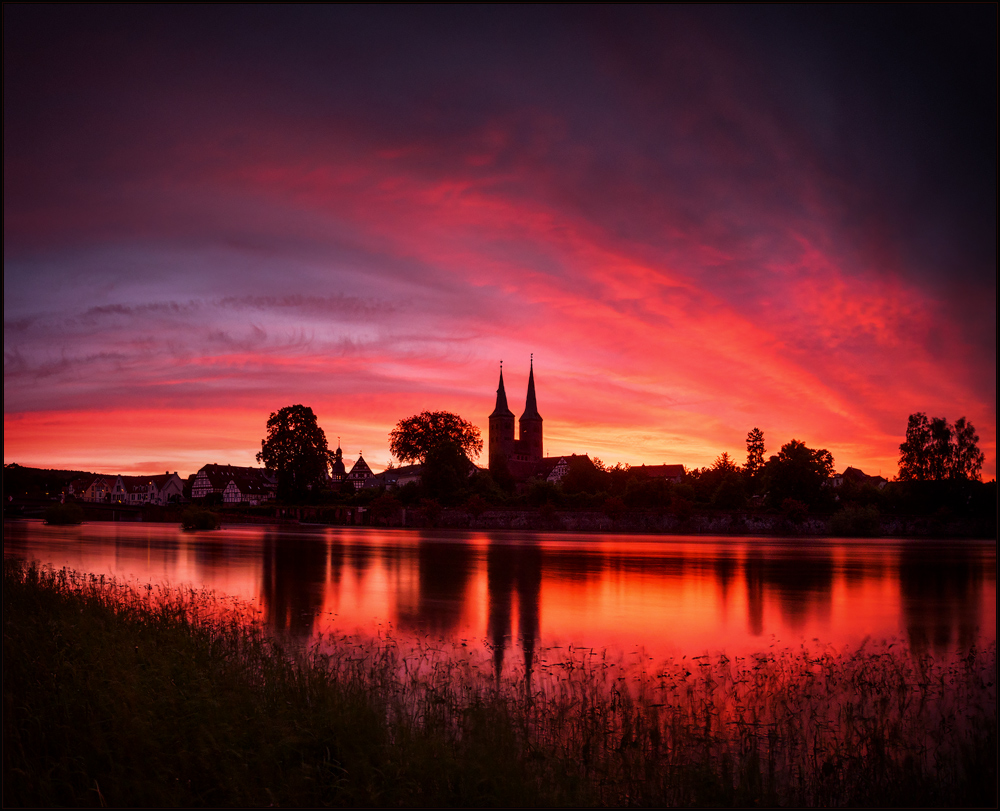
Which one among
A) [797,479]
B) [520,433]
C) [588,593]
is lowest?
[588,593]

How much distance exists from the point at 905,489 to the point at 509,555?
54969 millimetres

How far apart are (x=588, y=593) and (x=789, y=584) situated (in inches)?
356

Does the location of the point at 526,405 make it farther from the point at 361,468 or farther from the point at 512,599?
the point at 512,599

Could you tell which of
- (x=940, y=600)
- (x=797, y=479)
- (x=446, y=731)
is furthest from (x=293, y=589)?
(x=797, y=479)

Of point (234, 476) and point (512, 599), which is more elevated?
point (234, 476)

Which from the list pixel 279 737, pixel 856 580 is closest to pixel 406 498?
pixel 856 580

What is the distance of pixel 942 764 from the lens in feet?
26.8

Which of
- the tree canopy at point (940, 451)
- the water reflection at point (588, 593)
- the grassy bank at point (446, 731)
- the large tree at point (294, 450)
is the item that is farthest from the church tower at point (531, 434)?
the grassy bank at point (446, 731)

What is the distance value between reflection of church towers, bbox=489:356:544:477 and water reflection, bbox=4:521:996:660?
114m

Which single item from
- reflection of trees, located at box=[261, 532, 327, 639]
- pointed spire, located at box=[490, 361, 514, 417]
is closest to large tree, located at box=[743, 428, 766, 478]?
pointed spire, located at box=[490, 361, 514, 417]

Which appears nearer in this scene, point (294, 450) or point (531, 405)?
point (294, 450)

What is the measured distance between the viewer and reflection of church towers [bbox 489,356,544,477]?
158750 mm

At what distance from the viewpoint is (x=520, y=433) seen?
16412 centimetres

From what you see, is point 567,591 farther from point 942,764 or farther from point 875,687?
point 942,764
